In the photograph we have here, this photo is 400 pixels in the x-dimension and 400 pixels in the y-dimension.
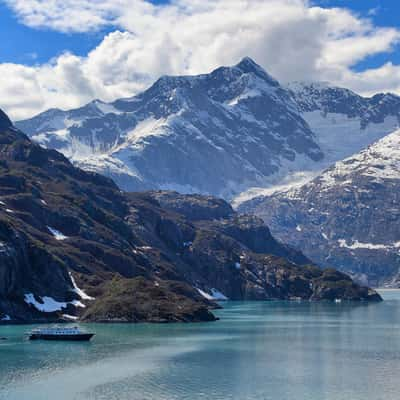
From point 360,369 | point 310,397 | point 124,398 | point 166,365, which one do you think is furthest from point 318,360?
point 124,398

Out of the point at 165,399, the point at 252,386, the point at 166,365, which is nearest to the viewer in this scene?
the point at 165,399

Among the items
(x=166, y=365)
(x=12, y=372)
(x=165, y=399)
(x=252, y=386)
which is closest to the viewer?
(x=165, y=399)

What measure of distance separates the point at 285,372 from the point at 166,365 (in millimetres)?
22613

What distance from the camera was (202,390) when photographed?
438 ft

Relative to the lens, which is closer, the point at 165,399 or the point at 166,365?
the point at 165,399

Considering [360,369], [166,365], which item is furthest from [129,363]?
[360,369]

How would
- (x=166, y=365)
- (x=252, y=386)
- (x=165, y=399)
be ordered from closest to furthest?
(x=165, y=399) → (x=252, y=386) → (x=166, y=365)

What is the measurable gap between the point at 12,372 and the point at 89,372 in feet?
42.4

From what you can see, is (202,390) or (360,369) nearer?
(202,390)

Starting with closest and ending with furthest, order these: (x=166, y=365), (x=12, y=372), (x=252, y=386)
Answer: (x=252, y=386), (x=12, y=372), (x=166, y=365)

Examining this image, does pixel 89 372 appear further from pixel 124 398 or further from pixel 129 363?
pixel 124 398

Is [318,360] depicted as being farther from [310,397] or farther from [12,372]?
[12,372]

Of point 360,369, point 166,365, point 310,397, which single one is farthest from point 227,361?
point 310,397

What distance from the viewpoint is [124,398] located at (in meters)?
127
